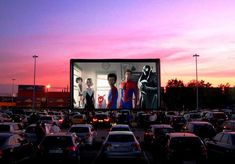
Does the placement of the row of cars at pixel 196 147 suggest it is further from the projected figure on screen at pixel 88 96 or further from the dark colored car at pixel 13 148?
the projected figure on screen at pixel 88 96

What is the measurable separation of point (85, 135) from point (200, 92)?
367ft

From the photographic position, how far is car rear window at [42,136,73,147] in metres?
17.2

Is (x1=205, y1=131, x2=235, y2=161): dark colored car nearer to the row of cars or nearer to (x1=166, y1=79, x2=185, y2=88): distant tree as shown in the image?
the row of cars

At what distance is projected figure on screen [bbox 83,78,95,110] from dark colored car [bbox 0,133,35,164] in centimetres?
2942

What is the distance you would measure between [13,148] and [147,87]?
32.7 metres

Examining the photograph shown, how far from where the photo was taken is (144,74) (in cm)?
4903

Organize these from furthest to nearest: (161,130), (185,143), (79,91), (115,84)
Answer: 1. (79,91)
2. (115,84)
3. (161,130)
4. (185,143)

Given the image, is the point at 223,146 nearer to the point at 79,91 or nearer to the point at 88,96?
the point at 88,96

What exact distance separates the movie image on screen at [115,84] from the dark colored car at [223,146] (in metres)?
29.0

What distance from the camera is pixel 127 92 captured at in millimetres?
48562

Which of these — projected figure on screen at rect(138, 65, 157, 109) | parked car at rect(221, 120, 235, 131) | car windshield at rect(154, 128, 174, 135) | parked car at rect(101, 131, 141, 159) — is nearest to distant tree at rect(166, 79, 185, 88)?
projected figure on screen at rect(138, 65, 157, 109)

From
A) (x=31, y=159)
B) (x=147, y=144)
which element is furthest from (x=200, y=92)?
(x=31, y=159)

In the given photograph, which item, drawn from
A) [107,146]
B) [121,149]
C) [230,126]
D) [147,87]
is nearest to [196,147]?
[121,149]

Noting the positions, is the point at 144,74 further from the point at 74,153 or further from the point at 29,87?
the point at 29,87
